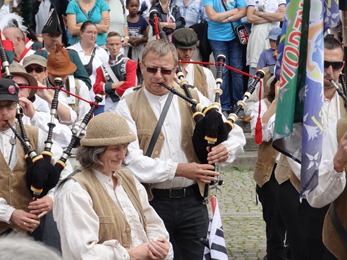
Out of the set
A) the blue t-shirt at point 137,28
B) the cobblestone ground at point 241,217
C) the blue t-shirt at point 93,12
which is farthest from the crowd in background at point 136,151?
the blue t-shirt at point 137,28

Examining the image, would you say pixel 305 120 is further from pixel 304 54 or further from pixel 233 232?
pixel 233 232

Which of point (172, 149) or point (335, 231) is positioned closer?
point (335, 231)

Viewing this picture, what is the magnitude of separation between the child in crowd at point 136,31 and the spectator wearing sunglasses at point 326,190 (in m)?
8.78

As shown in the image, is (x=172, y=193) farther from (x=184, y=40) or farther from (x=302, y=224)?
(x=184, y=40)

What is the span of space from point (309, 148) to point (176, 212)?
2.25 m

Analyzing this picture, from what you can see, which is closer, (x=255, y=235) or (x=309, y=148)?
(x=309, y=148)

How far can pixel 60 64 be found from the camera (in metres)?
10.6

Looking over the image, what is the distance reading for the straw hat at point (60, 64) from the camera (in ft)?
33.9

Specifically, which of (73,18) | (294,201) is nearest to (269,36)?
(73,18)

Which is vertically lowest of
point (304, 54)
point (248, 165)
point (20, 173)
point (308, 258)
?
point (248, 165)

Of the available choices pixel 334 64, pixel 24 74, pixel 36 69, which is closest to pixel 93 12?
pixel 36 69

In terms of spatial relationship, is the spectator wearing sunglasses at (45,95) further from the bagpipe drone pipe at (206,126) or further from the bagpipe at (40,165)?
the bagpipe drone pipe at (206,126)

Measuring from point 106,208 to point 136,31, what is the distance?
1078 cm

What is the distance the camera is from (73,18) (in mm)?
15219
